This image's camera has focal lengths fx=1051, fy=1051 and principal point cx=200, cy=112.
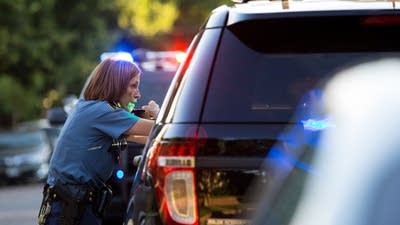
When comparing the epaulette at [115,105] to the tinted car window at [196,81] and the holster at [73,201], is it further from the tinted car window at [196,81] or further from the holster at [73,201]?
the tinted car window at [196,81]

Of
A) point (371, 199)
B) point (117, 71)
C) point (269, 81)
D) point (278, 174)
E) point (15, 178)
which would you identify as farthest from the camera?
point (15, 178)

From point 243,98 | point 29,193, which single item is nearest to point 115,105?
point 243,98

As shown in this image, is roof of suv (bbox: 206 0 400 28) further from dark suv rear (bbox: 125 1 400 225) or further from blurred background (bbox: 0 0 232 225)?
blurred background (bbox: 0 0 232 225)

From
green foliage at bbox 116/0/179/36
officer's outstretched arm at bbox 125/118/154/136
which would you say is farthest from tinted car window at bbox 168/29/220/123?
green foliage at bbox 116/0/179/36

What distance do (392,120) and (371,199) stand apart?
38cm

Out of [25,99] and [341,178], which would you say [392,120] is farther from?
[25,99]

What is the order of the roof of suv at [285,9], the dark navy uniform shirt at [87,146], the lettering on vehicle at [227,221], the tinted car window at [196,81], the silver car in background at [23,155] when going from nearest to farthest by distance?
1. the lettering on vehicle at [227,221]
2. the tinted car window at [196,81]
3. the roof of suv at [285,9]
4. the dark navy uniform shirt at [87,146]
5. the silver car in background at [23,155]

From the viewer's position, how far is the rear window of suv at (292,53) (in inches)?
164

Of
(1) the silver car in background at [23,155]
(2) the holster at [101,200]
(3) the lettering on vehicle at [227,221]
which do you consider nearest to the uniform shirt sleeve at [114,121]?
(2) the holster at [101,200]

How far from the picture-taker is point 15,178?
23.7 metres

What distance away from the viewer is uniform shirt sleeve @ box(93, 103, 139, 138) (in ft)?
18.5

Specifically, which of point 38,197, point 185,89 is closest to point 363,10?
point 185,89

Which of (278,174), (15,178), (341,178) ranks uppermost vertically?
(341,178)

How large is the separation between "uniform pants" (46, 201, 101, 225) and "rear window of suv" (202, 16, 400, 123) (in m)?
1.84
